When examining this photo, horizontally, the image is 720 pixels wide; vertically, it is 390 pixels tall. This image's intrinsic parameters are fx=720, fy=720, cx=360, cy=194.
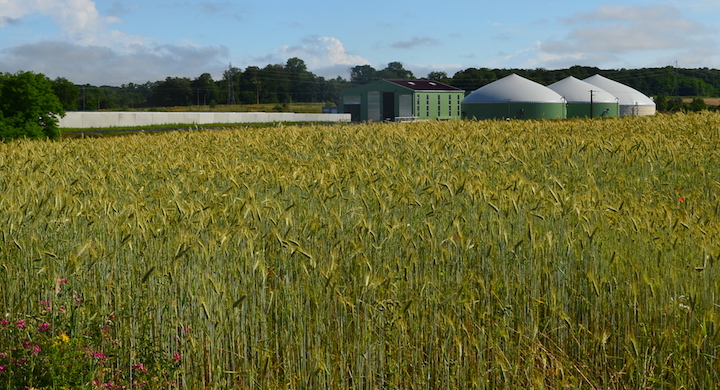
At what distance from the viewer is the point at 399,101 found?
72.0 metres

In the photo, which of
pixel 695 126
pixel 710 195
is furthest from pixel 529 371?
pixel 695 126

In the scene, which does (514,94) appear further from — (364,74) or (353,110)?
(364,74)

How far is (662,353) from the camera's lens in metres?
4.05

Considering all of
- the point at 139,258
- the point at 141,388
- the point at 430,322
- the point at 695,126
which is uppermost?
the point at 695,126

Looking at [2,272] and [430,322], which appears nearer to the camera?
[430,322]

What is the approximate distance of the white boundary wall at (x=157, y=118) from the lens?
1801 inches

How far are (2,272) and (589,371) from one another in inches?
155

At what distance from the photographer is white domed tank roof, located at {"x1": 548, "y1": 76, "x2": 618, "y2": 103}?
70.8 meters

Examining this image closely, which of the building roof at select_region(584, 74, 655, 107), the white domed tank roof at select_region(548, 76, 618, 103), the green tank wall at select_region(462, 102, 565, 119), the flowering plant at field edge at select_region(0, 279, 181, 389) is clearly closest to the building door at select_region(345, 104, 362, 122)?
the green tank wall at select_region(462, 102, 565, 119)

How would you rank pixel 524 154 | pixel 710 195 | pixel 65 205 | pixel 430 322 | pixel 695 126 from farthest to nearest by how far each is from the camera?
1. pixel 695 126
2. pixel 524 154
3. pixel 710 195
4. pixel 65 205
5. pixel 430 322

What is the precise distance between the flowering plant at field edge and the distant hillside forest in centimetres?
7543

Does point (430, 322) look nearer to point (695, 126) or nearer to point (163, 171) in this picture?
point (163, 171)

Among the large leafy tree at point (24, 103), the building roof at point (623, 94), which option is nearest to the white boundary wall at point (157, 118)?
the large leafy tree at point (24, 103)

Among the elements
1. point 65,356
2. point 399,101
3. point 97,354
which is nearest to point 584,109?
point 399,101
